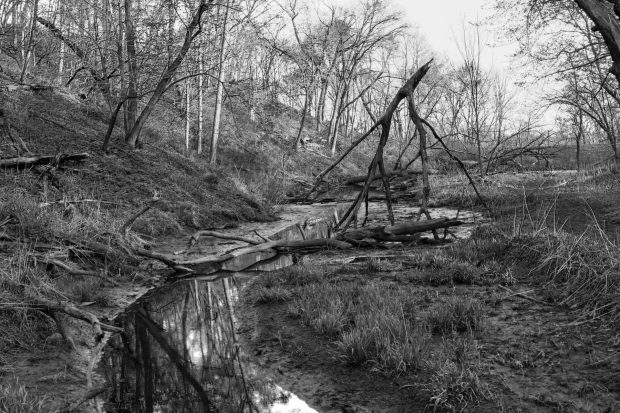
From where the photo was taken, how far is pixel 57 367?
12.1 feet

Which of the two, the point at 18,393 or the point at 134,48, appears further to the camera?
the point at 134,48

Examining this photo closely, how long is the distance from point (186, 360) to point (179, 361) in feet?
0.19

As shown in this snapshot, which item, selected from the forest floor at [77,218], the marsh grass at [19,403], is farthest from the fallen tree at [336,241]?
the marsh grass at [19,403]

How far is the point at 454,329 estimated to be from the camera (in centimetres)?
407

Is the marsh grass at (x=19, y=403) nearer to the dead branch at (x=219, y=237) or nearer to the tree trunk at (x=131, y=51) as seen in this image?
the dead branch at (x=219, y=237)

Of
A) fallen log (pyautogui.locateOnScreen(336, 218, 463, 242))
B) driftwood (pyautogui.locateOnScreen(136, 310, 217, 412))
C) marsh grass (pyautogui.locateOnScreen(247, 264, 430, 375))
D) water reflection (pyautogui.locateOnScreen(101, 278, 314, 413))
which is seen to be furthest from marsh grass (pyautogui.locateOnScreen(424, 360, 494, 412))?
fallen log (pyautogui.locateOnScreen(336, 218, 463, 242))

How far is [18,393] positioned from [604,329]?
433 cm

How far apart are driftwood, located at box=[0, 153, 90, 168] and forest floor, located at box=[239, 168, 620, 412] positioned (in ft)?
17.7

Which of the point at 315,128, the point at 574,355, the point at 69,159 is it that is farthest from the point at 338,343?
the point at 315,128

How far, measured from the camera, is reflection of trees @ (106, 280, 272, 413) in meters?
3.33

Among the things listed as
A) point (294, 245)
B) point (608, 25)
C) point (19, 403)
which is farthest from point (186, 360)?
point (608, 25)

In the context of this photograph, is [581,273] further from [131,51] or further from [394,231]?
[131,51]

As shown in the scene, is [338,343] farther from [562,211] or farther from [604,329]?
[562,211]

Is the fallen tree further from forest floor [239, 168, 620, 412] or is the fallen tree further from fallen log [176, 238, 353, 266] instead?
forest floor [239, 168, 620, 412]
